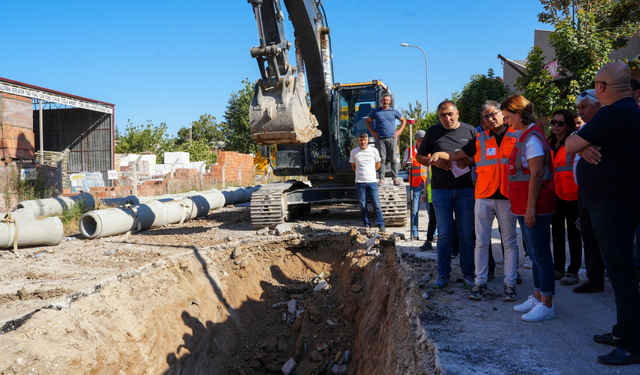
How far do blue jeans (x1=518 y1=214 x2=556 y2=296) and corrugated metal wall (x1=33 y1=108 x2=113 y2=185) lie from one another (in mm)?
28305

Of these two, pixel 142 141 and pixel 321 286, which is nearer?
pixel 321 286

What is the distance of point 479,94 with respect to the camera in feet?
65.0

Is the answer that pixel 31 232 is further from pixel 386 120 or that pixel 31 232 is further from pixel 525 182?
pixel 525 182

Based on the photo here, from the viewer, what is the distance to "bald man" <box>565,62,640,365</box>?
2.70 meters

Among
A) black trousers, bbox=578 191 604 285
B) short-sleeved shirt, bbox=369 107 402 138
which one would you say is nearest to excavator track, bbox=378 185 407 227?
short-sleeved shirt, bbox=369 107 402 138

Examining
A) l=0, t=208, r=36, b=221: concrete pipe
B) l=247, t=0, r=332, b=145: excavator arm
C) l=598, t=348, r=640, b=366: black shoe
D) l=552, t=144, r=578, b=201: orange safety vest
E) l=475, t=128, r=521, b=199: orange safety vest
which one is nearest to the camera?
l=598, t=348, r=640, b=366: black shoe

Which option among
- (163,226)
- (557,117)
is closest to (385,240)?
(557,117)

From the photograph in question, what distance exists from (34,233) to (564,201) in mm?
8584

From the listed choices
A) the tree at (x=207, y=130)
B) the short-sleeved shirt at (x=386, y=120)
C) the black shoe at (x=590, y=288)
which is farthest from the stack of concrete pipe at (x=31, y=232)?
the tree at (x=207, y=130)

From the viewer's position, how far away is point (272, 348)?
18.4ft

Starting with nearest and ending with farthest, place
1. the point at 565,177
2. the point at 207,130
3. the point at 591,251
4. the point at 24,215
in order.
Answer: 1. the point at 591,251
2. the point at 565,177
3. the point at 24,215
4. the point at 207,130

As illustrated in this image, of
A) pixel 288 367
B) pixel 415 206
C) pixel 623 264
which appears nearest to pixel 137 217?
pixel 288 367

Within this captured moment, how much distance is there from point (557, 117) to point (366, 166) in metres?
3.46

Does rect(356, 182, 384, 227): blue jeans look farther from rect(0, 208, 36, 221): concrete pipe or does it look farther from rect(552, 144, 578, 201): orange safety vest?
rect(0, 208, 36, 221): concrete pipe
